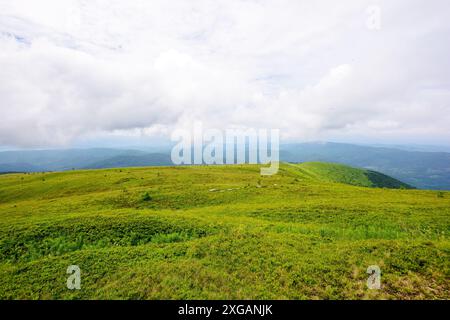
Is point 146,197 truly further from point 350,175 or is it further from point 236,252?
point 350,175

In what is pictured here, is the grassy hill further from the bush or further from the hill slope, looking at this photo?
the hill slope

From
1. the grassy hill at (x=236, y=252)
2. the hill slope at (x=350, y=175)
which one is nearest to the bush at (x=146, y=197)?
the grassy hill at (x=236, y=252)

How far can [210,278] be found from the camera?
1191 cm

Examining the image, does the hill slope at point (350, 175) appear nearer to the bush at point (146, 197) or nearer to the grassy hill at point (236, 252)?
the bush at point (146, 197)

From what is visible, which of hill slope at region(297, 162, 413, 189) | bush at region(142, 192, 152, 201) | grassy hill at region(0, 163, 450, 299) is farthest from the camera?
hill slope at region(297, 162, 413, 189)

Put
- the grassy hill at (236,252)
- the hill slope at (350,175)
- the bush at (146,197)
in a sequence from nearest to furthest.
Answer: the grassy hill at (236,252)
the bush at (146,197)
the hill slope at (350,175)

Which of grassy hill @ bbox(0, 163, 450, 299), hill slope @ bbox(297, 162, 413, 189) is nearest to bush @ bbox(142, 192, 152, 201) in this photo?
grassy hill @ bbox(0, 163, 450, 299)

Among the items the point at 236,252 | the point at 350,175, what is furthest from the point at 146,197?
the point at 350,175

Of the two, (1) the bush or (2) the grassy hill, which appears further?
(1) the bush

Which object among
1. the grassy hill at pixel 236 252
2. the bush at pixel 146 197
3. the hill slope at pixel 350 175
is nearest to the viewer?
the grassy hill at pixel 236 252
